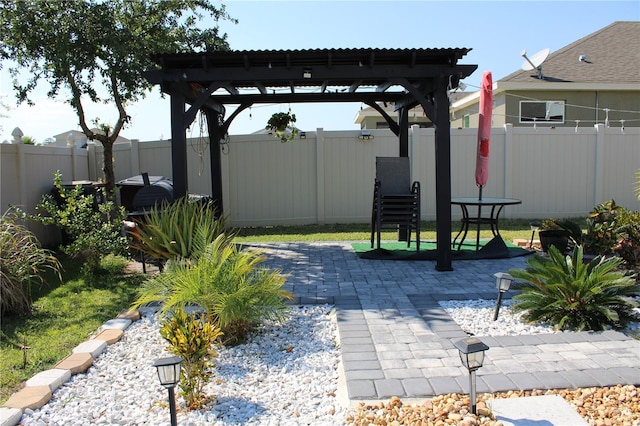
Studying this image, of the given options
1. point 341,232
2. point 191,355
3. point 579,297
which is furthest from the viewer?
point 341,232

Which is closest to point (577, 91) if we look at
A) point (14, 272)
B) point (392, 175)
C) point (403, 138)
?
point (403, 138)

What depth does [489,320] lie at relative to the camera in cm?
428

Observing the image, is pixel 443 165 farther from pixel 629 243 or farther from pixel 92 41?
pixel 92 41

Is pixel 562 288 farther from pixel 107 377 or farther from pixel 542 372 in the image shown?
pixel 107 377

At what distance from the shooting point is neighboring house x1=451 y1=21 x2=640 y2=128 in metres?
14.1

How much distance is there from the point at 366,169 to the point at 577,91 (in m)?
7.73

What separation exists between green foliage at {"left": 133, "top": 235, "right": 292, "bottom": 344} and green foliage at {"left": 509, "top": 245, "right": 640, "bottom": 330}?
2112 mm

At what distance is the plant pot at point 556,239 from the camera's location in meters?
6.54

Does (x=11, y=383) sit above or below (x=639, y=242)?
below

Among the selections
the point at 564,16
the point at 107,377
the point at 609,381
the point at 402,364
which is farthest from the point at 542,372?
the point at 564,16

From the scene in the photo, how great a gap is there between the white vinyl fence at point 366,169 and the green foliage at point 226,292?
6.57 metres

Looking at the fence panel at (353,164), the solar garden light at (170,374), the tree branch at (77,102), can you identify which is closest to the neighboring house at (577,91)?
the fence panel at (353,164)

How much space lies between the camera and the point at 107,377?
3.29 meters

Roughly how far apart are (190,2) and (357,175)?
4591mm
